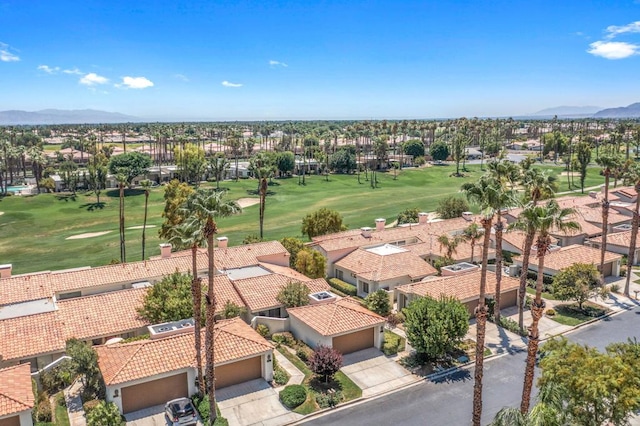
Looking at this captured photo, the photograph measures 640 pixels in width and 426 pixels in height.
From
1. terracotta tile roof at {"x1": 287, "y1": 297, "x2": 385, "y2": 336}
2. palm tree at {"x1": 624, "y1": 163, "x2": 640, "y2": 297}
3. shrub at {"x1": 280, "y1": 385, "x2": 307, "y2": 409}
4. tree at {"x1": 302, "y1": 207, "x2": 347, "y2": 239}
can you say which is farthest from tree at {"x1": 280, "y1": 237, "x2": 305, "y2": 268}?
palm tree at {"x1": 624, "y1": 163, "x2": 640, "y2": 297}

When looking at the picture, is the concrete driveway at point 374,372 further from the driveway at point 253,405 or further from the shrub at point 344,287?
the shrub at point 344,287

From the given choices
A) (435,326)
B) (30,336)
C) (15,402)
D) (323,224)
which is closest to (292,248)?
(323,224)

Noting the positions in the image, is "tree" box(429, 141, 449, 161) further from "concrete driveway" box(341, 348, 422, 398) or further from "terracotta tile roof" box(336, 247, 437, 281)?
"concrete driveway" box(341, 348, 422, 398)

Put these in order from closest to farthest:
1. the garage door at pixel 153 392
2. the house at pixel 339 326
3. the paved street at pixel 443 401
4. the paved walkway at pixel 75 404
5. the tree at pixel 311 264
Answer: the paved walkway at pixel 75 404, the paved street at pixel 443 401, the garage door at pixel 153 392, the house at pixel 339 326, the tree at pixel 311 264

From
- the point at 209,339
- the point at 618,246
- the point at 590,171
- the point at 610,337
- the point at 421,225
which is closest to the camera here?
the point at 209,339

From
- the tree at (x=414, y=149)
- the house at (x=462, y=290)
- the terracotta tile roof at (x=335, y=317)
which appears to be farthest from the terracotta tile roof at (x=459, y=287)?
the tree at (x=414, y=149)

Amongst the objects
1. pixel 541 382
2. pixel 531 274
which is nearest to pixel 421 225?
pixel 531 274

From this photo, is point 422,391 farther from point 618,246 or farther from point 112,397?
point 618,246
